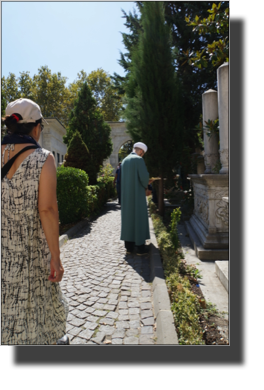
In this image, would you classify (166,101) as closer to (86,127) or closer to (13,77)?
(86,127)

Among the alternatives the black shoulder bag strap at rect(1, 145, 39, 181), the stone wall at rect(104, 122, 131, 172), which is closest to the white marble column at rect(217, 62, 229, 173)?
the black shoulder bag strap at rect(1, 145, 39, 181)

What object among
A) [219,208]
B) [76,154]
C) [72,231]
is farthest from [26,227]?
[76,154]

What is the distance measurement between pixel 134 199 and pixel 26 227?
3198 mm

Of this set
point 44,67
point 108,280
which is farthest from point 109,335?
point 44,67

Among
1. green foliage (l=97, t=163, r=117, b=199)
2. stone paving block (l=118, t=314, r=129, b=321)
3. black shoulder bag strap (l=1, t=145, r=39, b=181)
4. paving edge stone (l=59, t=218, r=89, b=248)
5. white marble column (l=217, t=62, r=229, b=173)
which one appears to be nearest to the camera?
black shoulder bag strap (l=1, t=145, r=39, b=181)

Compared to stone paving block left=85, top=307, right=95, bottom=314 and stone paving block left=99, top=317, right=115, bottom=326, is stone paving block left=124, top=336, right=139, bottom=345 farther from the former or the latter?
stone paving block left=85, top=307, right=95, bottom=314

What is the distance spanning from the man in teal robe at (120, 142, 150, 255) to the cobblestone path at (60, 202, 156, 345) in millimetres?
484

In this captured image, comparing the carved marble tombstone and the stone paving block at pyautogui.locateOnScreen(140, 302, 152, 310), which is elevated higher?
the carved marble tombstone

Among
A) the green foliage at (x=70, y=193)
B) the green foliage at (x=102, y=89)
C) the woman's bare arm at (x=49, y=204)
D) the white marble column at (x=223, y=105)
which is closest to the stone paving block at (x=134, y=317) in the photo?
the woman's bare arm at (x=49, y=204)

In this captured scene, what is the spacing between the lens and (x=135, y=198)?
475cm

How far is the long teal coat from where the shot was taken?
4711 millimetres

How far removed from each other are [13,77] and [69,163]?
48.5 ft

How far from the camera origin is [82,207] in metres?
7.66

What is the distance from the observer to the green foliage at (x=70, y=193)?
7.25 meters
